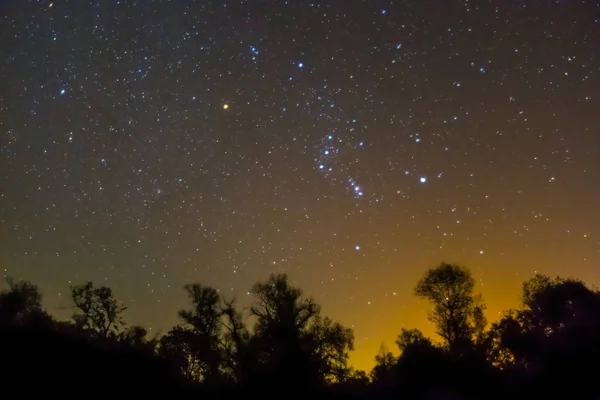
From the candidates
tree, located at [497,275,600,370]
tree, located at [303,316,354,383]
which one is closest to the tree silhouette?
tree, located at [303,316,354,383]

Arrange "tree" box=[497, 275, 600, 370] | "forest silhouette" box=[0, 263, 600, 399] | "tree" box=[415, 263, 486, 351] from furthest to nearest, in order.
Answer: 1. "tree" box=[415, 263, 486, 351]
2. "tree" box=[497, 275, 600, 370]
3. "forest silhouette" box=[0, 263, 600, 399]

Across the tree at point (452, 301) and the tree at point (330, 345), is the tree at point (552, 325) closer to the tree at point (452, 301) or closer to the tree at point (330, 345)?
the tree at point (452, 301)

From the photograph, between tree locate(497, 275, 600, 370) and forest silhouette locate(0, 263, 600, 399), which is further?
tree locate(497, 275, 600, 370)

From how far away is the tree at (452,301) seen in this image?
30688 millimetres

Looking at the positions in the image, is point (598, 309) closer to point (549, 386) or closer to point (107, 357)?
point (549, 386)

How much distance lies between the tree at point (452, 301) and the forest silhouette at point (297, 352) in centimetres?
8

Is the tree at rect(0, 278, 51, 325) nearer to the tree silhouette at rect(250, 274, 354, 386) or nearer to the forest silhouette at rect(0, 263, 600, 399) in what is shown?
the forest silhouette at rect(0, 263, 600, 399)

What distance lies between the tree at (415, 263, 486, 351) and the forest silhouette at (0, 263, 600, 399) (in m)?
0.08

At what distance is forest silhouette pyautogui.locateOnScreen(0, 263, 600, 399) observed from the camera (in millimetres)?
10875

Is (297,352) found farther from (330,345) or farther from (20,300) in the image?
(20,300)

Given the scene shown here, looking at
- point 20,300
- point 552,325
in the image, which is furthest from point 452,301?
point 20,300

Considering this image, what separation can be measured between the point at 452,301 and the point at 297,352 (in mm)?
15620

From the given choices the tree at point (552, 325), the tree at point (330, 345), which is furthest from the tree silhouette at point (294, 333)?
the tree at point (552, 325)

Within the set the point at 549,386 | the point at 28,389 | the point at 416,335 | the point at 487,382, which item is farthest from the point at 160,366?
the point at 416,335
